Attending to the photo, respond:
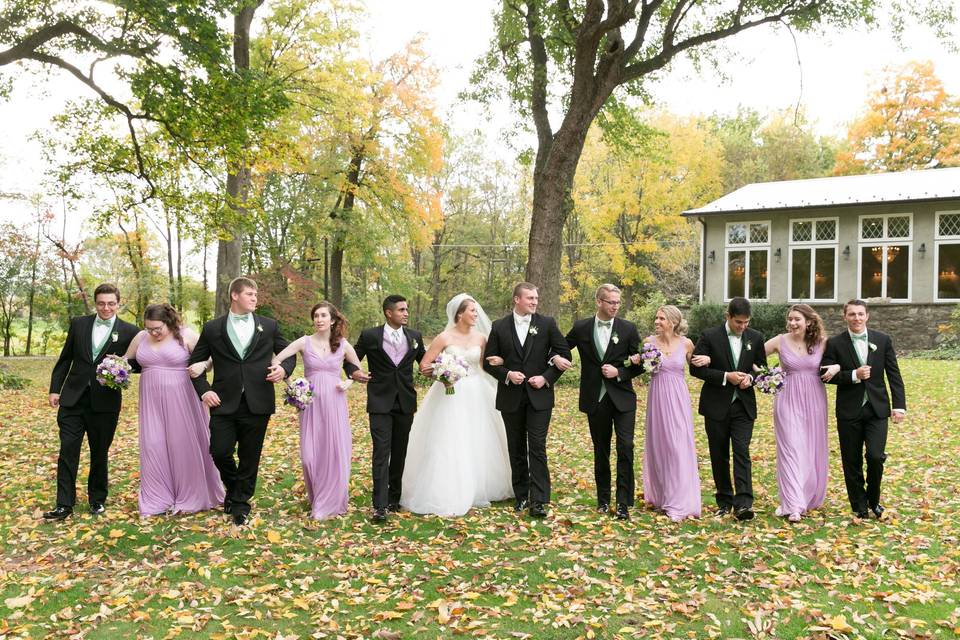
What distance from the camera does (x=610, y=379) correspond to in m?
7.02

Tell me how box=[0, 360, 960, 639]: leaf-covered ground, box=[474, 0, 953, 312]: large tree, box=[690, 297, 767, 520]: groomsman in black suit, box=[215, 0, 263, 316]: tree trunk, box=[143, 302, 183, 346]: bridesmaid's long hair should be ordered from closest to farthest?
box=[0, 360, 960, 639]: leaf-covered ground
box=[143, 302, 183, 346]: bridesmaid's long hair
box=[690, 297, 767, 520]: groomsman in black suit
box=[474, 0, 953, 312]: large tree
box=[215, 0, 263, 316]: tree trunk

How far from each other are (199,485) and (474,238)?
43615mm

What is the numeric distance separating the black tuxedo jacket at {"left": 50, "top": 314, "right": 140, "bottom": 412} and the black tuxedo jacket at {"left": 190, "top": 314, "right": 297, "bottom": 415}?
89cm

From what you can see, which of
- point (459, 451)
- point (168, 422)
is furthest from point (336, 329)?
point (168, 422)

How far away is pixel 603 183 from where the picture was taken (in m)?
39.3

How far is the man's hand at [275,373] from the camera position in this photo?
667 centimetres

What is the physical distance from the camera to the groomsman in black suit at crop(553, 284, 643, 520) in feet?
22.8

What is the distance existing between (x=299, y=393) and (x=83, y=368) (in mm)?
2089

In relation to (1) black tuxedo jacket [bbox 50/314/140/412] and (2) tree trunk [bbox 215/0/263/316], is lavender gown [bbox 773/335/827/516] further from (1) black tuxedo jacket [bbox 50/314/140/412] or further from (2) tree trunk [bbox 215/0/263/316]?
→ (2) tree trunk [bbox 215/0/263/316]

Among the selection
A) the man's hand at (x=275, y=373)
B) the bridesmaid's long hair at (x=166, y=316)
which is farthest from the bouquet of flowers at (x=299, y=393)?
the bridesmaid's long hair at (x=166, y=316)

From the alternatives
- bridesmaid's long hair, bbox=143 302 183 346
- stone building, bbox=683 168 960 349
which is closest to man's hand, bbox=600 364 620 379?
bridesmaid's long hair, bbox=143 302 183 346

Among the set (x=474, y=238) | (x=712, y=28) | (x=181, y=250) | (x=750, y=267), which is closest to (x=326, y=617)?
(x=712, y=28)

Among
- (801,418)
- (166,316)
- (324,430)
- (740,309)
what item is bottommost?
(324,430)

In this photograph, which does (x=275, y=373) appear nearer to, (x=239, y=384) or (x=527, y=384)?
(x=239, y=384)
